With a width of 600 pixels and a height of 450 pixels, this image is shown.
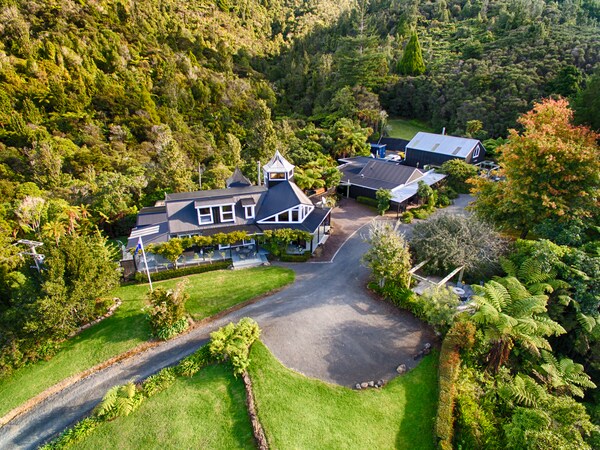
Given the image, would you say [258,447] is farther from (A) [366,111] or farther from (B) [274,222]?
(A) [366,111]

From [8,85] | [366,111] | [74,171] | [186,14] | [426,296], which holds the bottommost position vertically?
[426,296]

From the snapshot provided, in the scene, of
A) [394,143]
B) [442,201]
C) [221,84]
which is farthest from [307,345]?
Answer: [221,84]

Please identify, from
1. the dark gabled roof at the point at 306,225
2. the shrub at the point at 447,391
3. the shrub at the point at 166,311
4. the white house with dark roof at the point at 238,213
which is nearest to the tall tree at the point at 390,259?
the shrub at the point at 447,391

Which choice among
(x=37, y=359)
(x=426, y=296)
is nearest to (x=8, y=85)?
(x=37, y=359)

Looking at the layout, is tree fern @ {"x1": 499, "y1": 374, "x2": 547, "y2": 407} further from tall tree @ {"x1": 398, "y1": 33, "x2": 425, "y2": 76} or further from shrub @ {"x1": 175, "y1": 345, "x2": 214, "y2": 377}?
tall tree @ {"x1": 398, "y1": 33, "x2": 425, "y2": 76}

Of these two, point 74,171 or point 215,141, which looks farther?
point 215,141

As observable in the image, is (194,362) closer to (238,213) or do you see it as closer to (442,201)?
(238,213)
